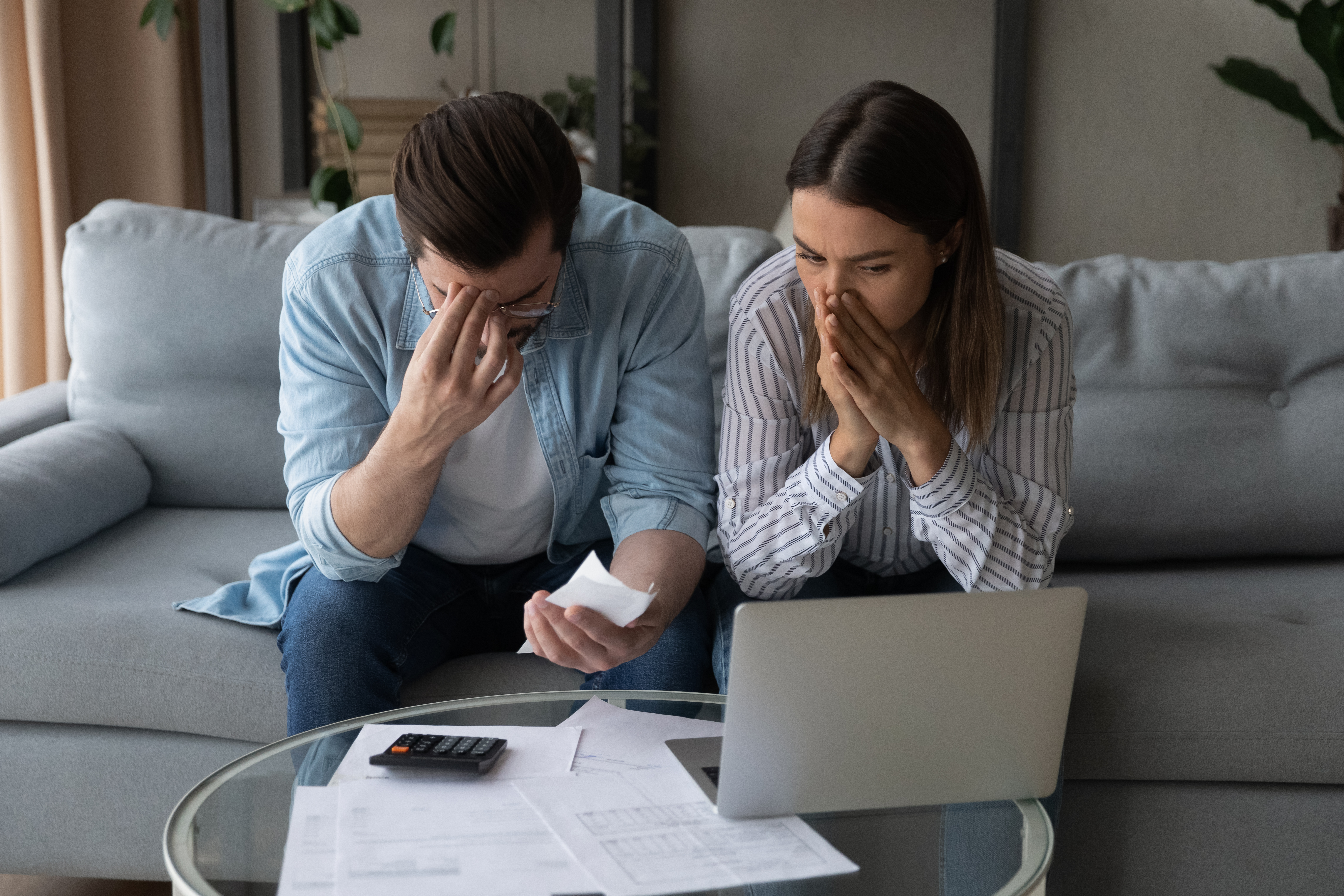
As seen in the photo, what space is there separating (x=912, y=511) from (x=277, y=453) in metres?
1.00

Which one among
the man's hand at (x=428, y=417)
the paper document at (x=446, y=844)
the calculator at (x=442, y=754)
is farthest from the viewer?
the man's hand at (x=428, y=417)

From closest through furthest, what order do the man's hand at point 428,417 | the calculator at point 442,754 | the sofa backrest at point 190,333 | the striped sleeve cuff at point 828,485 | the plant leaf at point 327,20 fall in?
the calculator at point 442,754 < the man's hand at point 428,417 < the striped sleeve cuff at point 828,485 < the sofa backrest at point 190,333 < the plant leaf at point 327,20

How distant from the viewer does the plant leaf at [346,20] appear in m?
2.16

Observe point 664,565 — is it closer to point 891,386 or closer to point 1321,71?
point 891,386

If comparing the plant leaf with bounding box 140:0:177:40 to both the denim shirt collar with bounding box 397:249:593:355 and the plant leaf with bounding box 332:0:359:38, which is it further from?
the denim shirt collar with bounding box 397:249:593:355

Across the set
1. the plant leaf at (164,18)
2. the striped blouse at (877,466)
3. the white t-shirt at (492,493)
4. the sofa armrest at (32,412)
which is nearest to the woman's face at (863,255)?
the striped blouse at (877,466)

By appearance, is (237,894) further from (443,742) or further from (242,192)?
(242,192)

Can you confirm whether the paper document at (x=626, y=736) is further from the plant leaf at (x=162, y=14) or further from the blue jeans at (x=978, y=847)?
the plant leaf at (x=162, y=14)

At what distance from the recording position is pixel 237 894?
2.41 ft

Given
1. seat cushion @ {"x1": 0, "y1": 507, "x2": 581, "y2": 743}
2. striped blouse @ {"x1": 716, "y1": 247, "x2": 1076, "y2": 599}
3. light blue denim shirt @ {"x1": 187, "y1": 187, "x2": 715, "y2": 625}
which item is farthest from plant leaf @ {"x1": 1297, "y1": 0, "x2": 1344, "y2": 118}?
seat cushion @ {"x1": 0, "y1": 507, "x2": 581, "y2": 743}

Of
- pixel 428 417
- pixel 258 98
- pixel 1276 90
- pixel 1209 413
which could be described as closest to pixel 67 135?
pixel 258 98

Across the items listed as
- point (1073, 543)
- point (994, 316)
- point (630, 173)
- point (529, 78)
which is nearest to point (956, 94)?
point (630, 173)

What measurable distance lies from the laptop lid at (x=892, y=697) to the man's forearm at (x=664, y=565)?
16.0 inches

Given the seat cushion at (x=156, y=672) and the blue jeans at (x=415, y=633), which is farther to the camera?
the seat cushion at (x=156, y=672)
